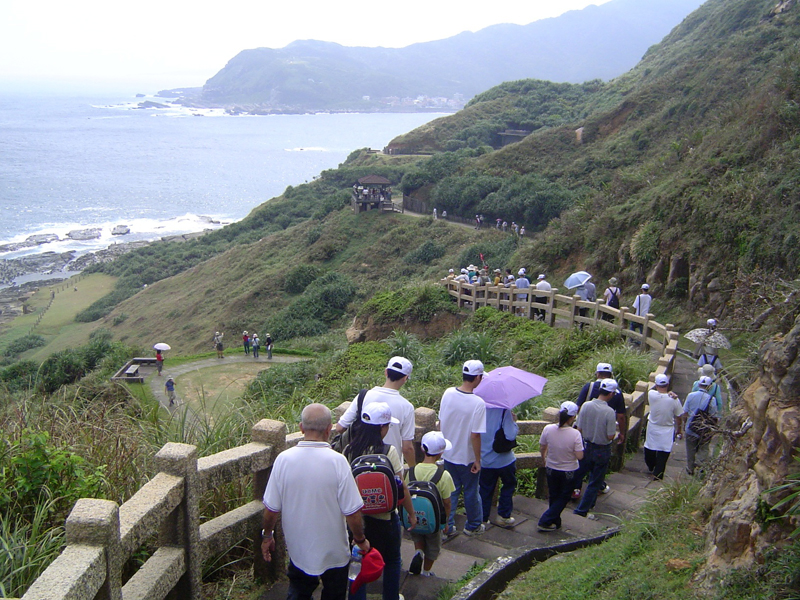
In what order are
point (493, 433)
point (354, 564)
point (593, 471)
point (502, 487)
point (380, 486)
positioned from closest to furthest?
point (380, 486), point (354, 564), point (493, 433), point (502, 487), point (593, 471)

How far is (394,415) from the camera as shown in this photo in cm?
552

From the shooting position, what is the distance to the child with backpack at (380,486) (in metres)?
4.65

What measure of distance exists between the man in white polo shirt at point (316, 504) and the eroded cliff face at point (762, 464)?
7.81ft

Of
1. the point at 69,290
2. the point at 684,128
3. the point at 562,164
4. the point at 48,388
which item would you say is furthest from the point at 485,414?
the point at 69,290

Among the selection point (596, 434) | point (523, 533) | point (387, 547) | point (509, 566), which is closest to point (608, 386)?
point (596, 434)

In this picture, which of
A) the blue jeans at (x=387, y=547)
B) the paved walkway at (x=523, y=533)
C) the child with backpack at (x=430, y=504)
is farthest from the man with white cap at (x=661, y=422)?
the blue jeans at (x=387, y=547)

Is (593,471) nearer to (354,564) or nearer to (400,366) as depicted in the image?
(400,366)

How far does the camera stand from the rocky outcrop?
20188mm

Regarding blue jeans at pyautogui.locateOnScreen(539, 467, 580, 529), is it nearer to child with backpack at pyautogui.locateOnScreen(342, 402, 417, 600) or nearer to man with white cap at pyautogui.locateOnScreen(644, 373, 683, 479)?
man with white cap at pyautogui.locateOnScreen(644, 373, 683, 479)

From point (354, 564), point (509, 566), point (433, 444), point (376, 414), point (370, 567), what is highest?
point (376, 414)

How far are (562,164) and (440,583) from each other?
148ft

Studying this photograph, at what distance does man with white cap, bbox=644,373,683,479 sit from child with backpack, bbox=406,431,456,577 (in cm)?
362

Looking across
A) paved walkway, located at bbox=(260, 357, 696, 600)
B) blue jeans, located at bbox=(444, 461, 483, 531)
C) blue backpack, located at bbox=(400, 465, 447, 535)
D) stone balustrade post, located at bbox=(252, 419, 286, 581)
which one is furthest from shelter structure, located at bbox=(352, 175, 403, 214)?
stone balustrade post, located at bbox=(252, 419, 286, 581)

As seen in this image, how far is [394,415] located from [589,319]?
437 inches
